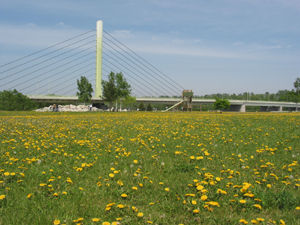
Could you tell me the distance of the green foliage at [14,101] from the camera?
63737 mm

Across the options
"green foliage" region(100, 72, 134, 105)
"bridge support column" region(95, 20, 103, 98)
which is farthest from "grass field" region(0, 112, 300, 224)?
"bridge support column" region(95, 20, 103, 98)

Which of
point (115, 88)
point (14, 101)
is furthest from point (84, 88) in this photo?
point (14, 101)

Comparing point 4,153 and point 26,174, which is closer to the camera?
point 26,174

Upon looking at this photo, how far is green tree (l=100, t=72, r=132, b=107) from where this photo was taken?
50312 millimetres

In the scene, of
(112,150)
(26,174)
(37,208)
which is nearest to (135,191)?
(37,208)

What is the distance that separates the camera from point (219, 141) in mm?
7043

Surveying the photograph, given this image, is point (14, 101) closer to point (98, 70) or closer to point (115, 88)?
point (98, 70)

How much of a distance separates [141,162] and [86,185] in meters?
1.39

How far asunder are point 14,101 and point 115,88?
30757mm

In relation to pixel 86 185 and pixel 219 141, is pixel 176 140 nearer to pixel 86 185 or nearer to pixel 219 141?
pixel 219 141

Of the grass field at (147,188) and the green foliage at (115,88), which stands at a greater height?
the green foliage at (115,88)

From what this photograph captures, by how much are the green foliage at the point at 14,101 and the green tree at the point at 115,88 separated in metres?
26.4

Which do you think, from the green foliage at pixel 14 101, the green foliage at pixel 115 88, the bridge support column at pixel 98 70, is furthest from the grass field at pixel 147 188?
the green foliage at pixel 14 101

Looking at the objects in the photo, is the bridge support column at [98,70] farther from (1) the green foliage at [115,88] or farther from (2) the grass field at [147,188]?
(2) the grass field at [147,188]
